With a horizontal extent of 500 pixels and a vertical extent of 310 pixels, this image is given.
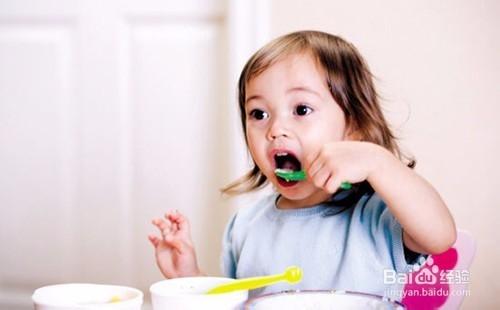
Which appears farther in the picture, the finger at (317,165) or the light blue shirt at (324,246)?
the light blue shirt at (324,246)

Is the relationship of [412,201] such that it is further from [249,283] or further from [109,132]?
[109,132]

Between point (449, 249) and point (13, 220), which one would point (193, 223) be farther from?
point (449, 249)

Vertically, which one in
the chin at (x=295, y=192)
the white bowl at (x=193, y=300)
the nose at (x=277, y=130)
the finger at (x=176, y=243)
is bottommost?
the white bowl at (x=193, y=300)

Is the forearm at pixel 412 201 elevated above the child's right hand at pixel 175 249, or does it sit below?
above

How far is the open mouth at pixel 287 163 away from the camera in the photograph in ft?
2.99

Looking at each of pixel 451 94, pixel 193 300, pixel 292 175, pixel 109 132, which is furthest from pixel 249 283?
pixel 109 132

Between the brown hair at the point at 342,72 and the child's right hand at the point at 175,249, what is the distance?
0.23 m

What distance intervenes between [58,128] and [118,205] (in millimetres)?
287

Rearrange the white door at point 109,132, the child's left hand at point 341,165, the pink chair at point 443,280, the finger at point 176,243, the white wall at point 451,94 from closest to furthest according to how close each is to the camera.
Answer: the child's left hand at point 341,165, the pink chair at point 443,280, the finger at point 176,243, the white wall at point 451,94, the white door at point 109,132

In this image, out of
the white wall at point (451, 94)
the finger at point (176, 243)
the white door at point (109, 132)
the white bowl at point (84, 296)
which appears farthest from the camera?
the white door at point (109, 132)

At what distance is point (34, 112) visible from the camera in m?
1.93

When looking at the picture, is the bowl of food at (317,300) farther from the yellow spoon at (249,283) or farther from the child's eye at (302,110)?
the child's eye at (302,110)

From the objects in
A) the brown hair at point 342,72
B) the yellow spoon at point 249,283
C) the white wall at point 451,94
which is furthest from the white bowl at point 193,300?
the white wall at point 451,94

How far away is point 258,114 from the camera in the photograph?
0.94 meters
